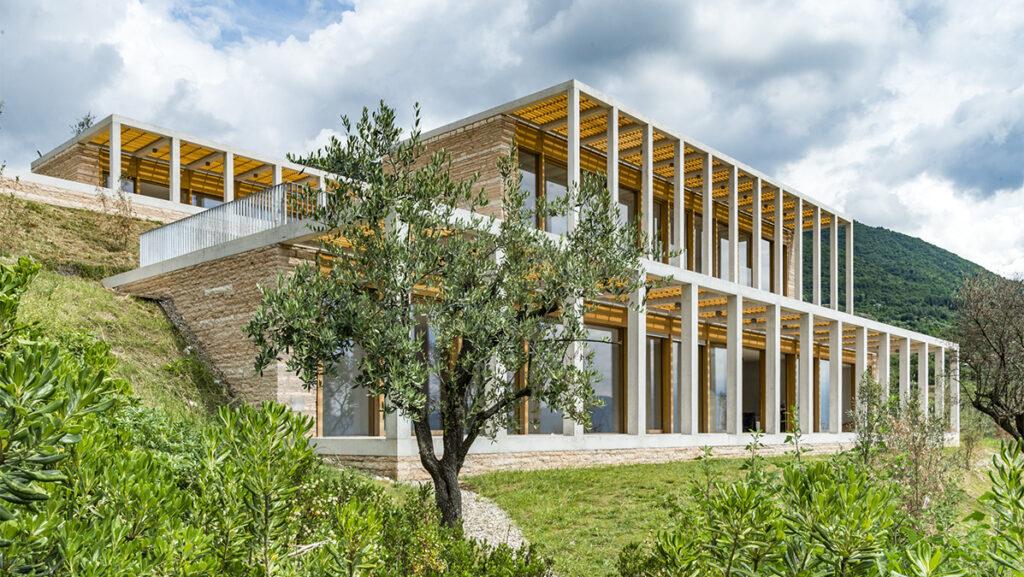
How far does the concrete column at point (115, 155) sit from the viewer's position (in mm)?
30312

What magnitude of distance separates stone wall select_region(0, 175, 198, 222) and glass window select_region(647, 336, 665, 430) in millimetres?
18145

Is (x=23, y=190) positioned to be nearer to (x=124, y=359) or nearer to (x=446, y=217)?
(x=124, y=359)

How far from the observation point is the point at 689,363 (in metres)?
22.4

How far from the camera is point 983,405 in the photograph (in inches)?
1359

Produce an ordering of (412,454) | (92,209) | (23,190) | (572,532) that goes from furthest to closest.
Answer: (92,209) < (23,190) < (412,454) < (572,532)

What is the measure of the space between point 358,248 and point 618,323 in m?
14.5

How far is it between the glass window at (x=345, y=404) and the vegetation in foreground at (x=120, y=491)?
1327 centimetres

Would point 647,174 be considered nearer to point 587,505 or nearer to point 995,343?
point 587,505

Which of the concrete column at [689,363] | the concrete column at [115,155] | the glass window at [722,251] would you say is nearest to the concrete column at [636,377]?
the concrete column at [689,363]

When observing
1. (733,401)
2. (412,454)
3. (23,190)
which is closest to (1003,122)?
(733,401)

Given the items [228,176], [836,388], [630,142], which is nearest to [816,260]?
[836,388]

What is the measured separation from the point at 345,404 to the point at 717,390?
15740mm

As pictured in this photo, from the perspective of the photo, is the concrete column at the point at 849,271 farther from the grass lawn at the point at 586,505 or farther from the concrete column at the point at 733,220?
the grass lawn at the point at 586,505

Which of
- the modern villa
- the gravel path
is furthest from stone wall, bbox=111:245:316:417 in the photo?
the gravel path
